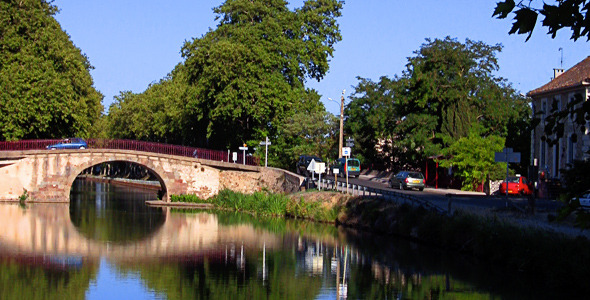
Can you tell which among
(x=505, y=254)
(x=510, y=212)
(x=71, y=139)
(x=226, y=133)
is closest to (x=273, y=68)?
(x=226, y=133)

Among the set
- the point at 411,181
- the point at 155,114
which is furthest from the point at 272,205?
the point at 155,114

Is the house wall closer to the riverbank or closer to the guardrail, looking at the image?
the guardrail

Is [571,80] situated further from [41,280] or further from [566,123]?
[41,280]

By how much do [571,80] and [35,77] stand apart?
32.1 metres

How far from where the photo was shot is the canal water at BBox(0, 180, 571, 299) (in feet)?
72.8

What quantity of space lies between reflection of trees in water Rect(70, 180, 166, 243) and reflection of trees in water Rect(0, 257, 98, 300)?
856 cm

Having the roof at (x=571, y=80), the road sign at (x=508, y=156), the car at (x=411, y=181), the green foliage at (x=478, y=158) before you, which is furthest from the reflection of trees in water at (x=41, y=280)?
the roof at (x=571, y=80)

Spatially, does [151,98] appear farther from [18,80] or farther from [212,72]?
[18,80]

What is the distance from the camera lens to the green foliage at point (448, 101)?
183 ft

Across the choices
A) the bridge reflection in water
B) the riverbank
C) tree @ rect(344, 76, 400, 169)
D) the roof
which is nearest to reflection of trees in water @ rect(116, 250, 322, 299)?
the bridge reflection in water

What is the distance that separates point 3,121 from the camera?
52219 mm

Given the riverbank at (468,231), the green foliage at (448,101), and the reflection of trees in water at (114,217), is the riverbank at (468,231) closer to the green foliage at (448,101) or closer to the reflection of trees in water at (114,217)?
the reflection of trees in water at (114,217)

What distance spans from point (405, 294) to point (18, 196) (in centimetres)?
3736

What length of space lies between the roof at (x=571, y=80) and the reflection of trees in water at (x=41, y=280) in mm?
28967
